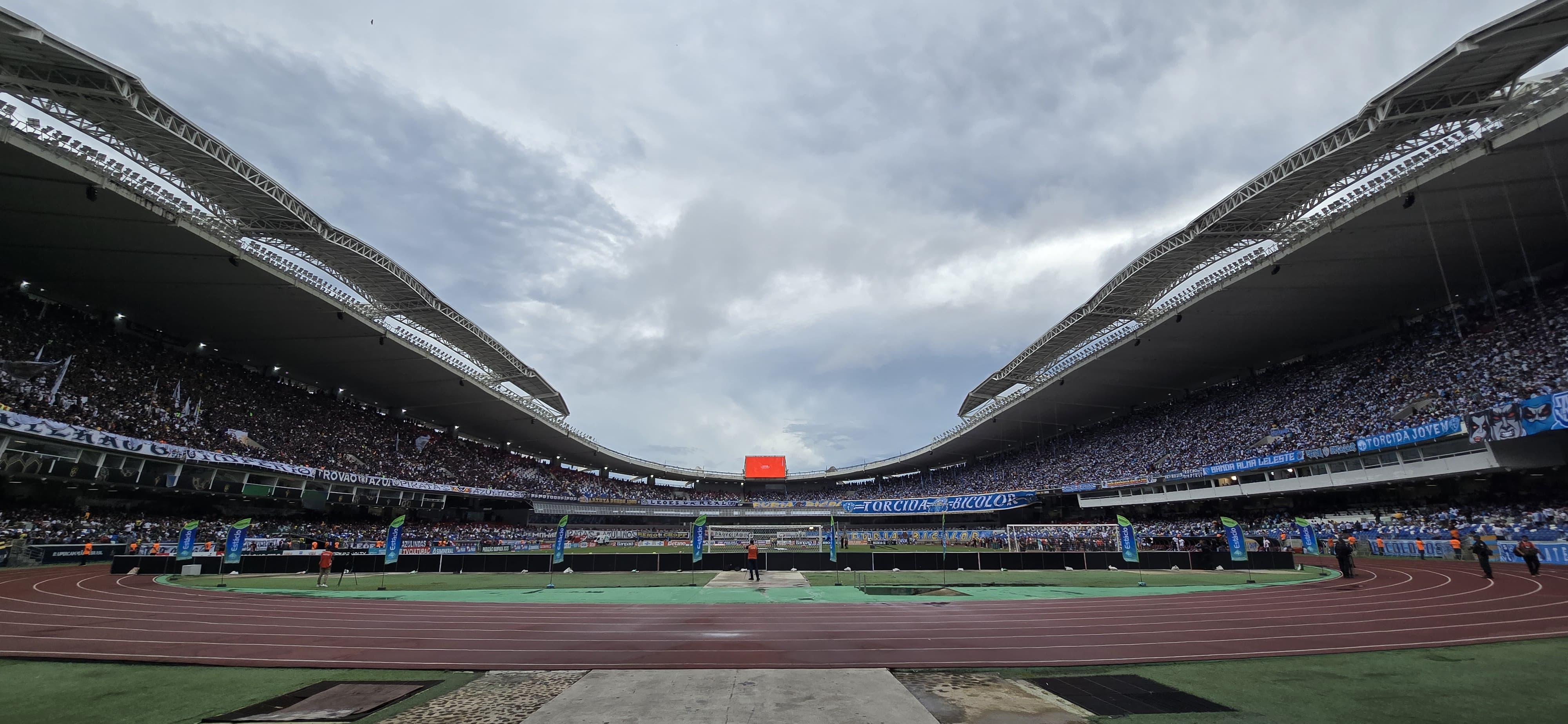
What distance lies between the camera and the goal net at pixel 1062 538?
3666cm

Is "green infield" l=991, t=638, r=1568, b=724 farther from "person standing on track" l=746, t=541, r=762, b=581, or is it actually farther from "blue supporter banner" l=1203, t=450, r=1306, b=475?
"blue supporter banner" l=1203, t=450, r=1306, b=475

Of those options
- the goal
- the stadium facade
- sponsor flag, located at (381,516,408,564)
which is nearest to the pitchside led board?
the goal

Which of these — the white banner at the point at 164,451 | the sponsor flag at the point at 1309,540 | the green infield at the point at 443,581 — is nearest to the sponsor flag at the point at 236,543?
the green infield at the point at 443,581

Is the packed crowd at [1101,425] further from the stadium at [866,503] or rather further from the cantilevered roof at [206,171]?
the cantilevered roof at [206,171]

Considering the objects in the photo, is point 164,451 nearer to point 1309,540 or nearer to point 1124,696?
point 1124,696

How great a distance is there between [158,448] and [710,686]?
38.5 meters

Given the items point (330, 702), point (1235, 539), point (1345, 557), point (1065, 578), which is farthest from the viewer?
point (1235, 539)

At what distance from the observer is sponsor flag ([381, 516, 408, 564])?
24.0 meters

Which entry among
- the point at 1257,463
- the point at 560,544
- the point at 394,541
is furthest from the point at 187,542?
the point at 1257,463

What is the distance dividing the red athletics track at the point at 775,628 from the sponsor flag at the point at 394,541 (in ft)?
22.2

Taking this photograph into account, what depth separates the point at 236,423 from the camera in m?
38.9

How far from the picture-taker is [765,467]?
86.1 metres

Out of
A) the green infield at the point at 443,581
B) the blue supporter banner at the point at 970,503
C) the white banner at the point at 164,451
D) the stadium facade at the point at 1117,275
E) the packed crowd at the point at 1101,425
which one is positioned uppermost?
the stadium facade at the point at 1117,275

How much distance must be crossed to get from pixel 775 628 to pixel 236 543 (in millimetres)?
23399
